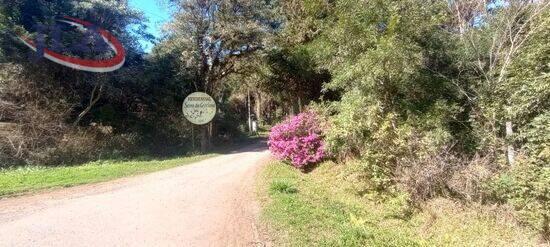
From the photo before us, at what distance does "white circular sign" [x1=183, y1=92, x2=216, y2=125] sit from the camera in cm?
1946

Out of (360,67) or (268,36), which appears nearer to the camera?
(360,67)

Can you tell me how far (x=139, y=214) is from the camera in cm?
775

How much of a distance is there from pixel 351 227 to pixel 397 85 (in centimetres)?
579

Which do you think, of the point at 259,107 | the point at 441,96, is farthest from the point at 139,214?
the point at 259,107

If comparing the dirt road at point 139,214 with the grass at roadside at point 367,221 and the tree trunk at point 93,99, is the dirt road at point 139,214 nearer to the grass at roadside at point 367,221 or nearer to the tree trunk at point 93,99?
the grass at roadside at point 367,221

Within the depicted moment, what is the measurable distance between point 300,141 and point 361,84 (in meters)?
3.21

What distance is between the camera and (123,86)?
17922 mm

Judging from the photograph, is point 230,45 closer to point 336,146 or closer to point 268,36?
point 268,36

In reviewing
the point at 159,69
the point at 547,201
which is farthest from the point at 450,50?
the point at 159,69

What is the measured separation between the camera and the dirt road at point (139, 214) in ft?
20.9

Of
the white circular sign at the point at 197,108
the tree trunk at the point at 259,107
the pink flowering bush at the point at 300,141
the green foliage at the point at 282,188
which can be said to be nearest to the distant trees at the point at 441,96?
the pink flowering bush at the point at 300,141

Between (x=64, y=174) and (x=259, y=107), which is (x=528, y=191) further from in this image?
(x=259, y=107)

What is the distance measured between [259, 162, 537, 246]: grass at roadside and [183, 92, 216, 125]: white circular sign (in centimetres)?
933

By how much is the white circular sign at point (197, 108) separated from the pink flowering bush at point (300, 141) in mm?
6731
